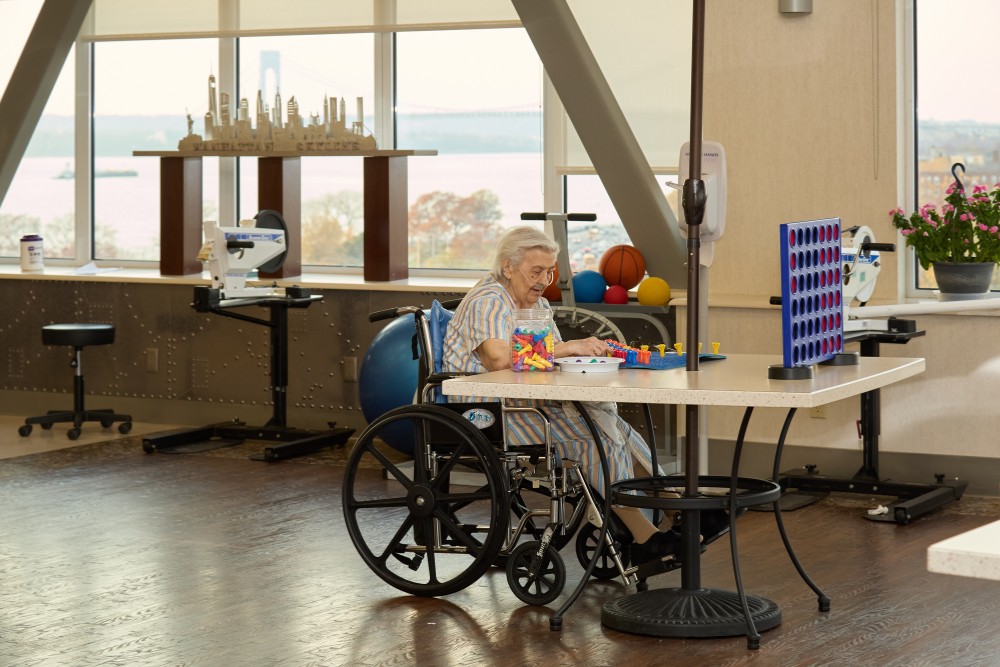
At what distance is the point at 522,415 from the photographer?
4.37 m

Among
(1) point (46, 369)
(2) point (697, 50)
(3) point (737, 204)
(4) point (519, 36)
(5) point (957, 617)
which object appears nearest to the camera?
(2) point (697, 50)

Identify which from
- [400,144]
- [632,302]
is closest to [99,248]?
[400,144]

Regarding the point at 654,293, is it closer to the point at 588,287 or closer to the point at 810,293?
the point at 588,287

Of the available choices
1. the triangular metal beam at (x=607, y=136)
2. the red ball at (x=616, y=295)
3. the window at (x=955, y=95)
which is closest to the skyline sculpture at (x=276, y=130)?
the triangular metal beam at (x=607, y=136)

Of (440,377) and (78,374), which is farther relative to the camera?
(78,374)

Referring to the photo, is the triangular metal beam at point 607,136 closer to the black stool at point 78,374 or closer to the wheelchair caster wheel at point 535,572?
the wheelchair caster wheel at point 535,572

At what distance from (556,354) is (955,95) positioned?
3.17 metres

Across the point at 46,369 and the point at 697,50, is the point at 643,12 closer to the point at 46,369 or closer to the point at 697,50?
the point at 697,50

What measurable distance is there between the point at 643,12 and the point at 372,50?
1.88m

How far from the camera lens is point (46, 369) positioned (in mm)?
8562

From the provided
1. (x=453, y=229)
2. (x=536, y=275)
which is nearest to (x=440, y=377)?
(x=536, y=275)

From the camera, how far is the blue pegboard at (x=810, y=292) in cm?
370

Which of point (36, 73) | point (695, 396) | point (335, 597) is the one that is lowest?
point (335, 597)

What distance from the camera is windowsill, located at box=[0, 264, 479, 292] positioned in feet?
24.5
